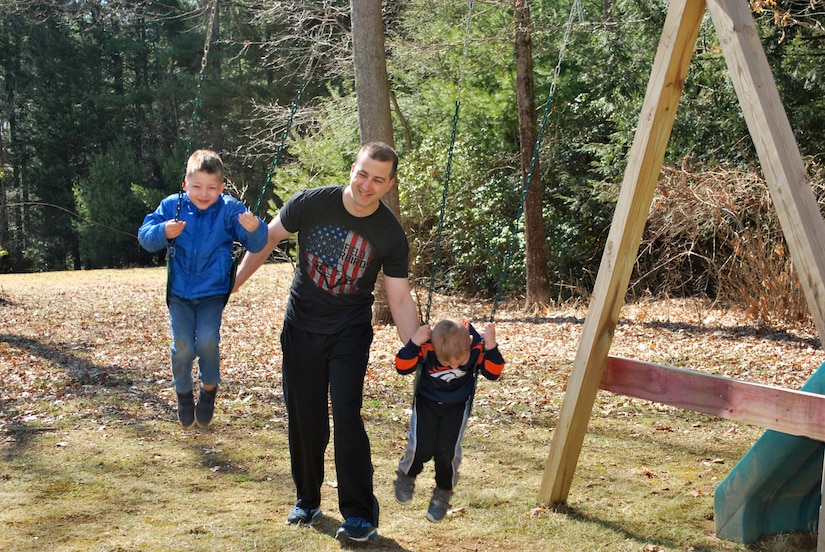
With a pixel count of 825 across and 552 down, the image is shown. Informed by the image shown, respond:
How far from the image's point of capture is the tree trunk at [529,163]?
1499cm

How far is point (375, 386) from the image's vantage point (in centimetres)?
893

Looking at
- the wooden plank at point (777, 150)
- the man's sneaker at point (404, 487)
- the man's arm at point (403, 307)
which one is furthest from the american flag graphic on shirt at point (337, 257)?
the wooden plank at point (777, 150)

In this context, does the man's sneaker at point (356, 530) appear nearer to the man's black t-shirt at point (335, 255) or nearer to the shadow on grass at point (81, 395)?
the man's black t-shirt at point (335, 255)

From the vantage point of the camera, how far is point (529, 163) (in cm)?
1569

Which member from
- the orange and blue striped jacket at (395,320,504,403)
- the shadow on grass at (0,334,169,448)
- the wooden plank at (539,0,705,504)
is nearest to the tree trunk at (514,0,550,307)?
the shadow on grass at (0,334,169,448)

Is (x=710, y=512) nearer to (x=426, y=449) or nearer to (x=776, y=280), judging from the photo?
(x=426, y=449)

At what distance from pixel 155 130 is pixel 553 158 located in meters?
24.6

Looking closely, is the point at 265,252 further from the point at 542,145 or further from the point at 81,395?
the point at 542,145

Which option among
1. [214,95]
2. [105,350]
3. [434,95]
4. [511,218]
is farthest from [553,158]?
[214,95]

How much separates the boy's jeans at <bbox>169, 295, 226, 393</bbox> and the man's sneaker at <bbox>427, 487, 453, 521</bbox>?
1405 mm

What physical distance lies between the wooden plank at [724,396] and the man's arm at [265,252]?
1.98 meters

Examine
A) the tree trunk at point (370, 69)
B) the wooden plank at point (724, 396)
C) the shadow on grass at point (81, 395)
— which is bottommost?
the shadow on grass at point (81, 395)

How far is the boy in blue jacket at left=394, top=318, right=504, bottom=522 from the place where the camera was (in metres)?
4.20

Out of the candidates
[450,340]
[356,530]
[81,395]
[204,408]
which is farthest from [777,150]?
[81,395]
